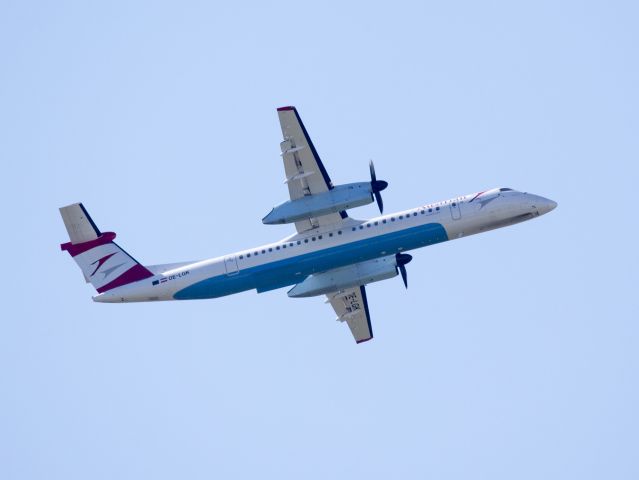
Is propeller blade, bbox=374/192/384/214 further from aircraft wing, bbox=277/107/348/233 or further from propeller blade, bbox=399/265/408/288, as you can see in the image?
propeller blade, bbox=399/265/408/288

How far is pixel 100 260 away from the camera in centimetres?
4306

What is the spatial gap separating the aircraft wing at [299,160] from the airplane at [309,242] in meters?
0.04

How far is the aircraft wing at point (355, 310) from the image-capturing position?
149 ft

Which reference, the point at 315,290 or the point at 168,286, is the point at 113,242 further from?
the point at 315,290

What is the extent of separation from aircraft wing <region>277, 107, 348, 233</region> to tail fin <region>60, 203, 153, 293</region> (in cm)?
715

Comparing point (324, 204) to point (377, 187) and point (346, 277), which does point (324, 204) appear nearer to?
point (377, 187)

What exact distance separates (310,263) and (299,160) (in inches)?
158

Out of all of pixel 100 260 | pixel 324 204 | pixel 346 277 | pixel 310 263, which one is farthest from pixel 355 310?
pixel 100 260

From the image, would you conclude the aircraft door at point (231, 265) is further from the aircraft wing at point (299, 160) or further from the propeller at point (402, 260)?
the propeller at point (402, 260)

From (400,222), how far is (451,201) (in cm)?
213

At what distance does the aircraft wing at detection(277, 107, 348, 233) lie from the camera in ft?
128

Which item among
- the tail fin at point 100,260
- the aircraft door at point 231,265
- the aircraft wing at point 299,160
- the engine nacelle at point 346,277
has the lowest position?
the engine nacelle at point 346,277

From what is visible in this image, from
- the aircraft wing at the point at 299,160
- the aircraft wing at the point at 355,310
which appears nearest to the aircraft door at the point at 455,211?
the aircraft wing at the point at 299,160

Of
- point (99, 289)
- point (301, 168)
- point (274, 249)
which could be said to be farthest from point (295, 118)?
point (99, 289)
